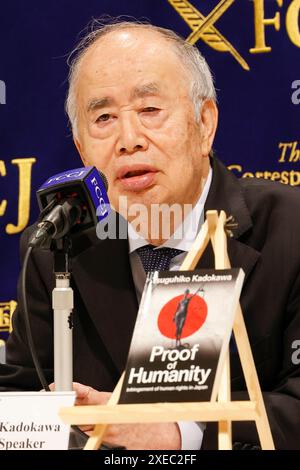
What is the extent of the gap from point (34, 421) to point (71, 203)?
429 mm

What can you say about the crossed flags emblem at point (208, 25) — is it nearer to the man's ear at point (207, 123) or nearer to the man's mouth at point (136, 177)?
the man's ear at point (207, 123)

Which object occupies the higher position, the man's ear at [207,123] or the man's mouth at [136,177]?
the man's ear at [207,123]

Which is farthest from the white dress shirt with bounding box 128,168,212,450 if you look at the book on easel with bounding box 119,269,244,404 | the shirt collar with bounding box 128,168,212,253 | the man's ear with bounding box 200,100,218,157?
the book on easel with bounding box 119,269,244,404

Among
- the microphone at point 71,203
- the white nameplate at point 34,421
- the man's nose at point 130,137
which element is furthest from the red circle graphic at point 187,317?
the man's nose at point 130,137

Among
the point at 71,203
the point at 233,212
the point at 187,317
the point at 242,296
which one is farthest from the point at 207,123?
the point at 187,317

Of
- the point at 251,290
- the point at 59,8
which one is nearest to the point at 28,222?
the point at 59,8

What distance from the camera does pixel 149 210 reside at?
226cm

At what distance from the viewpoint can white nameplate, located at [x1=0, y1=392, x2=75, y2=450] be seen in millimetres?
1410

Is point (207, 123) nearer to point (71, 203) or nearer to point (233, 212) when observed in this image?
point (233, 212)

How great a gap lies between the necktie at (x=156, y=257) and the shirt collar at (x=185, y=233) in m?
0.01

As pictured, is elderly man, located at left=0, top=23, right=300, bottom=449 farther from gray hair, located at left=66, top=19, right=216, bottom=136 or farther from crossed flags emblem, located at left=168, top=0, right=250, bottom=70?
crossed flags emblem, located at left=168, top=0, right=250, bottom=70

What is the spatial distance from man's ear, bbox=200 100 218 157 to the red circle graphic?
111 cm

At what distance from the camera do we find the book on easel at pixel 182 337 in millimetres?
1304

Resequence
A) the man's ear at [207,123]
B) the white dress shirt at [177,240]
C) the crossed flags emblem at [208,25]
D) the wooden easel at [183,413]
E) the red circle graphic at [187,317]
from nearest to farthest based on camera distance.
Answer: the wooden easel at [183,413] → the red circle graphic at [187,317] → the white dress shirt at [177,240] → the man's ear at [207,123] → the crossed flags emblem at [208,25]
